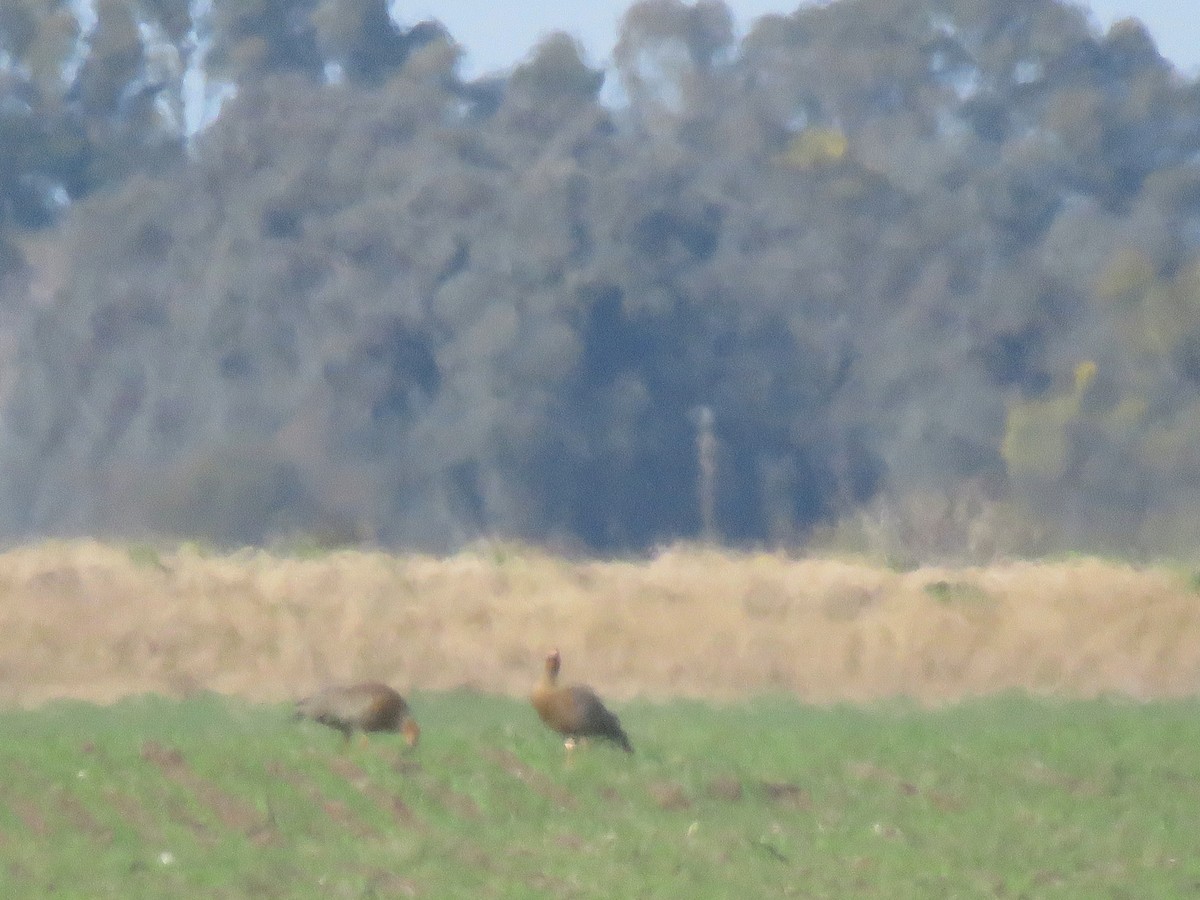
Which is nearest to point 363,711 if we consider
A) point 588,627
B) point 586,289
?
point 588,627

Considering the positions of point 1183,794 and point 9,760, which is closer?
point 9,760

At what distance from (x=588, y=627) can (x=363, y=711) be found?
10.3 metres

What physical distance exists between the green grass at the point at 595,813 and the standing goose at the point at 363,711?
190mm

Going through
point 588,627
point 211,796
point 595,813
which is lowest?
point 595,813

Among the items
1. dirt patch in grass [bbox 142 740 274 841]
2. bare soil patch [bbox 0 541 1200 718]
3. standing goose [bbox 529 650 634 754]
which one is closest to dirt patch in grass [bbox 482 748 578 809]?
standing goose [bbox 529 650 634 754]

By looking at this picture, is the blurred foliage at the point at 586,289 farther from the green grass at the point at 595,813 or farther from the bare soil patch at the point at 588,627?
the green grass at the point at 595,813

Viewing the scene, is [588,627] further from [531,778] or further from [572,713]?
Result: [531,778]

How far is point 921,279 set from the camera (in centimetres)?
4878

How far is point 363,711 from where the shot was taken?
A: 15398mm

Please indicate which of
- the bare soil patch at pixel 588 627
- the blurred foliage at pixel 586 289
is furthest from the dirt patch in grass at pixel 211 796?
the blurred foliage at pixel 586 289

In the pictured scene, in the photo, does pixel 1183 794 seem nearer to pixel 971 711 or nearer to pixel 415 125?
pixel 971 711

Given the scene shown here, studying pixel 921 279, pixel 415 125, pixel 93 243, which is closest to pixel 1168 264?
pixel 921 279

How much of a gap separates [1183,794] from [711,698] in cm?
691

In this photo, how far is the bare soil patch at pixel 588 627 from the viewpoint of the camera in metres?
23.8
